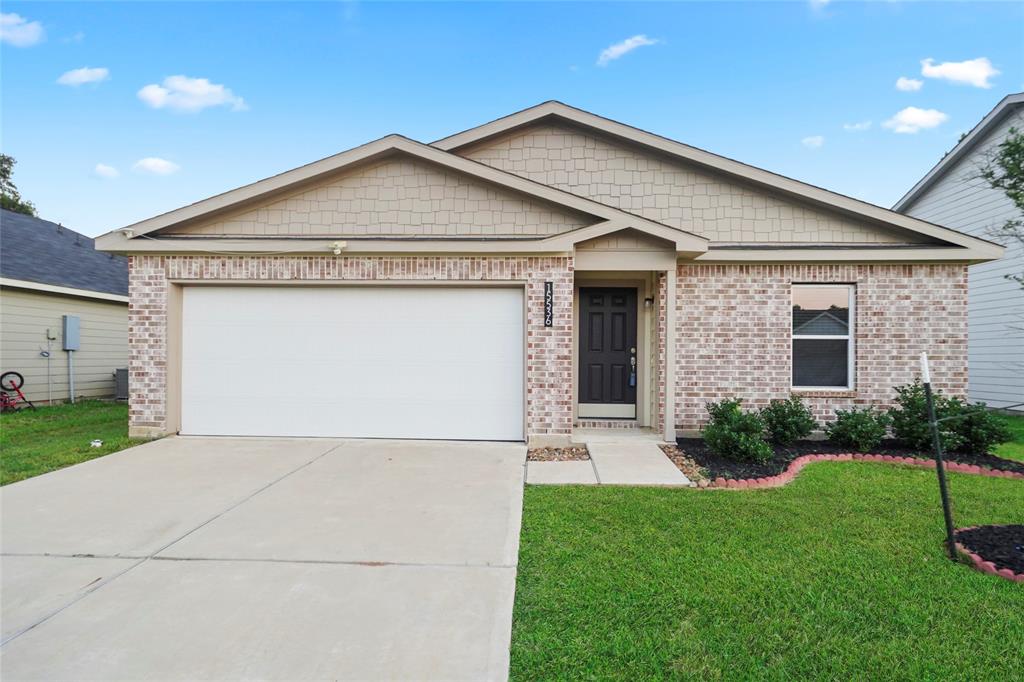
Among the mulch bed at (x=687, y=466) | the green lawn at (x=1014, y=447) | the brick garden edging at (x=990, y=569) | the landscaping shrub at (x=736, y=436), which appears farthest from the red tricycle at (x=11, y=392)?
the green lawn at (x=1014, y=447)

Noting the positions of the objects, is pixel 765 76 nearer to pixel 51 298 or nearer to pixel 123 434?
pixel 123 434

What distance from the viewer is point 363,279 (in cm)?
793

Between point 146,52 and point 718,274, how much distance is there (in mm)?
14552

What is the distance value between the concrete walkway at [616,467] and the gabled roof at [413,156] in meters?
3.04

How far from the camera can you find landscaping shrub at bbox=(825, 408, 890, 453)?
24.5 ft

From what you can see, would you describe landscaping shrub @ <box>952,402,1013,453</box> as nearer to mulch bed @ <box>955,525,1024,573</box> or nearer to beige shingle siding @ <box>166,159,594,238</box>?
mulch bed @ <box>955,525,1024,573</box>

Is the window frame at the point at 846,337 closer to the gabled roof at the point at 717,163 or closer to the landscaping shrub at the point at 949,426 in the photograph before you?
the landscaping shrub at the point at 949,426

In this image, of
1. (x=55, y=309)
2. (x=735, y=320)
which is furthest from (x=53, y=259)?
(x=735, y=320)

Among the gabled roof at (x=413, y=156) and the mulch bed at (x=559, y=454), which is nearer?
the mulch bed at (x=559, y=454)

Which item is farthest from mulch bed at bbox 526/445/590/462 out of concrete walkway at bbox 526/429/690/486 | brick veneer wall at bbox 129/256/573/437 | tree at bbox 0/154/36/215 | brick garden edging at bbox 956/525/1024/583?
tree at bbox 0/154/36/215

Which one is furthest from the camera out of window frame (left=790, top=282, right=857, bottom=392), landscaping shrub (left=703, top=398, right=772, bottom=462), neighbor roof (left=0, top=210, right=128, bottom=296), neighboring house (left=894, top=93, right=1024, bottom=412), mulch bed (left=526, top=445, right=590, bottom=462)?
neighbor roof (left=0, top=210, right=128, bottom=296)

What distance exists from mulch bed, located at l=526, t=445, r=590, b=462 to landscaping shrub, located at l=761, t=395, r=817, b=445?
287cm

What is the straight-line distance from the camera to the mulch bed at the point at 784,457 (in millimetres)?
6379

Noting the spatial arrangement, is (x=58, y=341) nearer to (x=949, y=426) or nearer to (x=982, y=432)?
(x=949, y=426)
